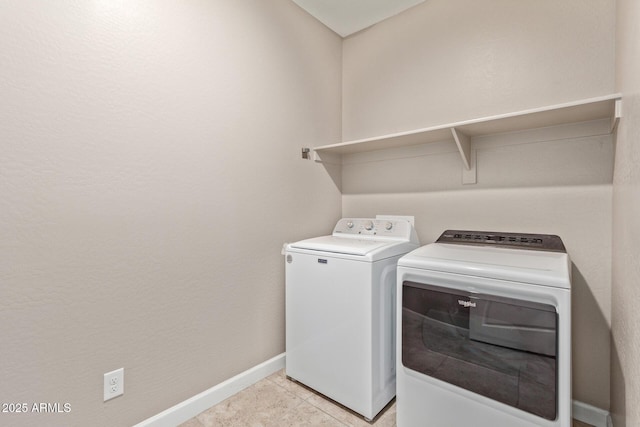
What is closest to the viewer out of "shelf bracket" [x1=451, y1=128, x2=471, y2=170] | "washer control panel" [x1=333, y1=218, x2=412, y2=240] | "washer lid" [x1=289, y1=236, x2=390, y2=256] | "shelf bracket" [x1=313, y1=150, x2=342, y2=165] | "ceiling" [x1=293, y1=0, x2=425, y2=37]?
"washer lid" [x1=289, y1=236, x2=390, y2=256]

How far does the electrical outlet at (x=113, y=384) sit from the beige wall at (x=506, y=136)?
5.94 feet

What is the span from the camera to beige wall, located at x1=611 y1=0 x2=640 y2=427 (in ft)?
2.98

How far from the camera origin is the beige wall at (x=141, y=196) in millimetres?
1105

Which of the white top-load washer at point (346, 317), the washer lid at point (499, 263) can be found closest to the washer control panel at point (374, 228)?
the white top-load washer at point (346, 317)

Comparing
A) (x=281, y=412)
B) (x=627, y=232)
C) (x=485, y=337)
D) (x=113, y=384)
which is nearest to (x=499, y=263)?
(x=485, y=337)

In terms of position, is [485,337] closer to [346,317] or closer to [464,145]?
[346,317]

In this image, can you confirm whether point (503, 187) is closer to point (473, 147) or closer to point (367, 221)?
point (473, 147)

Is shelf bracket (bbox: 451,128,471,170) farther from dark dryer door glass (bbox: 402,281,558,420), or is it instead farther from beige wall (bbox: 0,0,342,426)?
beige wall (bbox: 0,0,342,426)

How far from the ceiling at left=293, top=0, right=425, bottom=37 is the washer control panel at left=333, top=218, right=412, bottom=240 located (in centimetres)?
154

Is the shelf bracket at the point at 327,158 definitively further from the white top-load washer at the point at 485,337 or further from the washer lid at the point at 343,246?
the white top-load washer at the point at 485,337

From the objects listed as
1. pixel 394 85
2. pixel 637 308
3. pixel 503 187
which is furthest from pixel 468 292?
pixel 394 85

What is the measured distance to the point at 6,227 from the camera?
106 cm

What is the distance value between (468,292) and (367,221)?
38.5 inches

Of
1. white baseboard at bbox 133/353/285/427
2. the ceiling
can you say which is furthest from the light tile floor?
the ceiling
